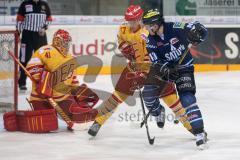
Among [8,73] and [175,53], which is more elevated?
[175,53]

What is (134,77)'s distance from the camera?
6.03 metres

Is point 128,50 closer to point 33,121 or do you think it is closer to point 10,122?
point 33,121

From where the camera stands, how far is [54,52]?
6312mm

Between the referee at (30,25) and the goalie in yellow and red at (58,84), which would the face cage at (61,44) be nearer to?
the goalie in yellow and red at (58,84)

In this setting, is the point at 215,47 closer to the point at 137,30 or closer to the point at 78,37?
the point at 78,37

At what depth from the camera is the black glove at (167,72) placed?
5480 millimetres

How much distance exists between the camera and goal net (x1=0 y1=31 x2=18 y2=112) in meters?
6.99

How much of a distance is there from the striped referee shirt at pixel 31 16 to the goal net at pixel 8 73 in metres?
2.03

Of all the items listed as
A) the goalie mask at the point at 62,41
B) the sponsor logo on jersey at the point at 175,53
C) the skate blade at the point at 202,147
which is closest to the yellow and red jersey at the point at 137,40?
the goalie mask at the point at 62,41

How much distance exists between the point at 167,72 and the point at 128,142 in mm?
688

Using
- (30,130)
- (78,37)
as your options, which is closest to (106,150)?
(30,130)

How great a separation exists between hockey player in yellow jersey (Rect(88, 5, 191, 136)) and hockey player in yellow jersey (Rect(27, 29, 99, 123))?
1.02 ft

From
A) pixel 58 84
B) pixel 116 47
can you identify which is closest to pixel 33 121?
pixel 58 84

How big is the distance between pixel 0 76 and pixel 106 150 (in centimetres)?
216
